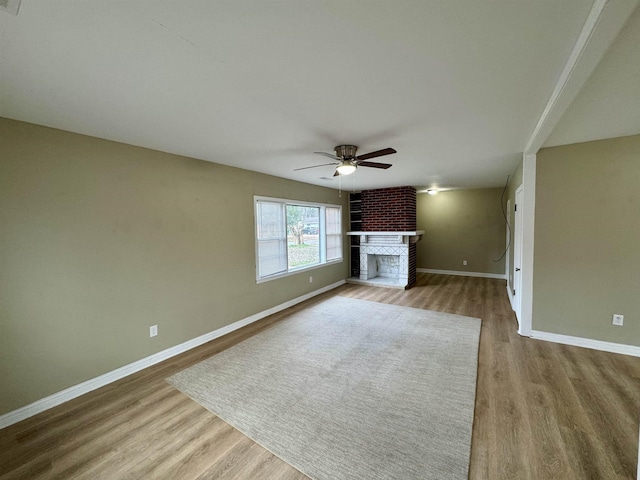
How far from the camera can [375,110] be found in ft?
6.43

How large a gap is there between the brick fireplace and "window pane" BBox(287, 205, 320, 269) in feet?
4.20

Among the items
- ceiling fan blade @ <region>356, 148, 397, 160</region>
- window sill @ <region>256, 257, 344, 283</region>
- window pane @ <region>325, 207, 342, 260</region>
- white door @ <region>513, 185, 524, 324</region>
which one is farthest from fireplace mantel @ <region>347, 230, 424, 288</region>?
ceiling fan blade @ <region>356, 148, 397, 160</region>

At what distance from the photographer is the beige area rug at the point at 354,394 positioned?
5.38ft

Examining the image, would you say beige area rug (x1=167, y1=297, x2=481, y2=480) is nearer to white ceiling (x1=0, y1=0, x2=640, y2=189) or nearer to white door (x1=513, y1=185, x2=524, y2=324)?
white door (x1=513, y1=185, x2=524, y2=324)

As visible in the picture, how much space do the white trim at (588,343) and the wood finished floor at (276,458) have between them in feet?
0.37

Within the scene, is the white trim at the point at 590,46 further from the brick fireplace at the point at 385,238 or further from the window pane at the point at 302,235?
the brick fireplace at the point at 385,238

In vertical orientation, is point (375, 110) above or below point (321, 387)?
above

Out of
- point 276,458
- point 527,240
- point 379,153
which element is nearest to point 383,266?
point 527,240

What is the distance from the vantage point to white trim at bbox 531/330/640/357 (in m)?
2.79

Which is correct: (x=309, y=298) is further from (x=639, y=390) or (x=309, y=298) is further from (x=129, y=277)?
(x=639, y=390)

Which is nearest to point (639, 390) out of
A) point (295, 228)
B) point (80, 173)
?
point (295, 228)

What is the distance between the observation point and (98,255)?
245 centimetres

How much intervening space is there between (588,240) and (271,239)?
14.0 ft

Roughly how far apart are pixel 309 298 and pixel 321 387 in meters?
2.91
